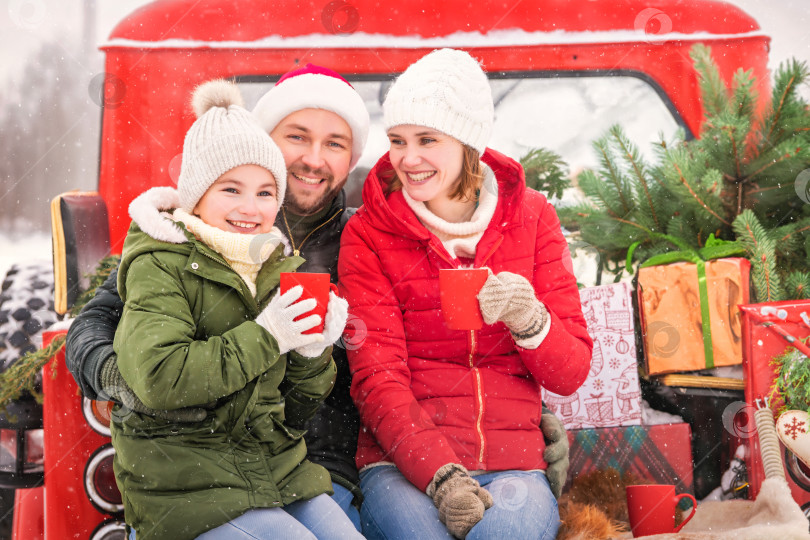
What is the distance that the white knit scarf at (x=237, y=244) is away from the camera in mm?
1635

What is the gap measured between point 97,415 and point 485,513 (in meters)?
1.23

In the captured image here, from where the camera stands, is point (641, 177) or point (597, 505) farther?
point (641, 177)

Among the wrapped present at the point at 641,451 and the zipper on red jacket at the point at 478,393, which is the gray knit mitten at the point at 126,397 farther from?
the wrapped present at the point at 641,451

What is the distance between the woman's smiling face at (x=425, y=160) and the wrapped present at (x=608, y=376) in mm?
1043

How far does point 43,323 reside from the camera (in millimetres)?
2840

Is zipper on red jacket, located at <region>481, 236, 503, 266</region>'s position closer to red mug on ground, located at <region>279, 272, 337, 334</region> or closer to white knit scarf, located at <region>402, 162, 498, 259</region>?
white knit scarf, located at <region>402, 162, 498, 259</region>

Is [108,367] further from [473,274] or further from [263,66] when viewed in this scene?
[263,66]

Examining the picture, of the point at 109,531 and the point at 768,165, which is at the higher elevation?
the point at 768,165

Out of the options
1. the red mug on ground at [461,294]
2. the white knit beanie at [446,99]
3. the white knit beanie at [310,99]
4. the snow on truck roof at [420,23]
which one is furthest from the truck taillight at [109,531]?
the snow on truck roof at [420,23]

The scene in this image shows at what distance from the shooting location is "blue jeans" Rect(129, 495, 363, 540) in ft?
4.92

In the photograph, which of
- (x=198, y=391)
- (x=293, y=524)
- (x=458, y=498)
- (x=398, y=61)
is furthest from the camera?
(x=398, y=61)

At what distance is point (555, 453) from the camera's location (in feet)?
6.57

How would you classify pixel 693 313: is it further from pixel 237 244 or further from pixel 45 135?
pixel 45 135

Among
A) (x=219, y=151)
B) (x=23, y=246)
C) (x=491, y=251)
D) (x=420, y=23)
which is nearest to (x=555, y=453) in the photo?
(x=491, y=251)
